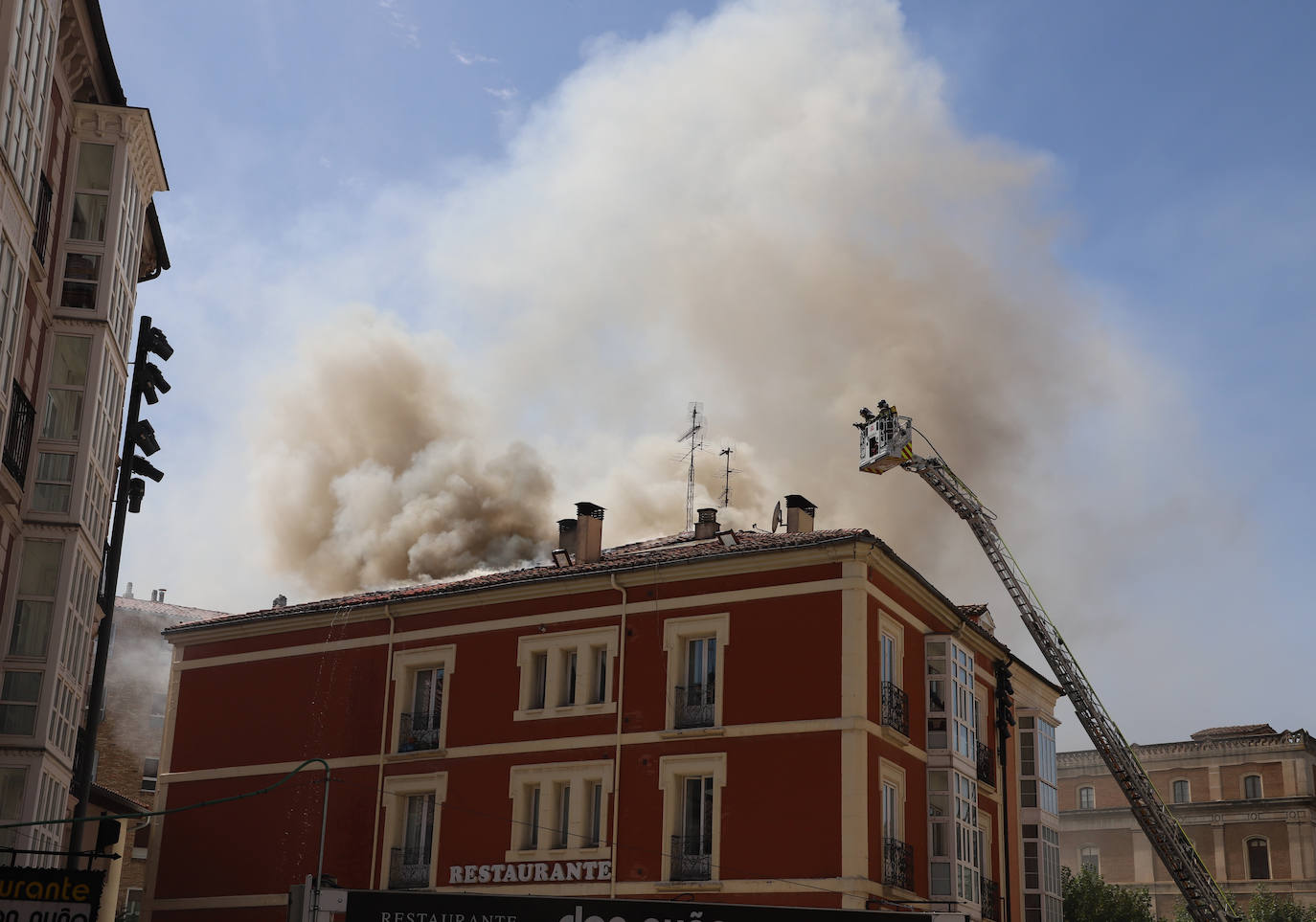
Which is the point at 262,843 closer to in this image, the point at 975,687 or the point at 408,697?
the point at 408,697

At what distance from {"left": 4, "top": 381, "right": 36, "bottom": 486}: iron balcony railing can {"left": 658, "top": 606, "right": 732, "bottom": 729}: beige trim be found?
16.9m

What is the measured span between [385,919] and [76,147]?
15581mm

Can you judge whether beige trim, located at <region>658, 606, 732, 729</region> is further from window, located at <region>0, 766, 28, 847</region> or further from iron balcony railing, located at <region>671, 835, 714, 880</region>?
window, located at <region>0, 766, 28, 847</region>

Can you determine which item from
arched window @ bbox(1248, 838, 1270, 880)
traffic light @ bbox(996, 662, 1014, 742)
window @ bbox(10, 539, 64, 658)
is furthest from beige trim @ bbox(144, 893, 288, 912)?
arched window @ bbox(1248, 838, 1270, 880)

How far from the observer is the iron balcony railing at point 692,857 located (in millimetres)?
35844

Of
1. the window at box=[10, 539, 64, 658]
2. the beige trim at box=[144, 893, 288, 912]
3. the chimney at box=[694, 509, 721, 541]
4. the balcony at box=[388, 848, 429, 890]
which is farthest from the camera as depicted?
the chimney at box=[694, 509, 721, 541]

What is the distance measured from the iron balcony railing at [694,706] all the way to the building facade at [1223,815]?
51.5 meters

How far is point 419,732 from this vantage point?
41250mm

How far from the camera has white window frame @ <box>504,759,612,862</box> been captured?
3778 centimetres

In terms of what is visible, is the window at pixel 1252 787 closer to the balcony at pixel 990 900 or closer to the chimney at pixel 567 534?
the balcony at pixel 990 900

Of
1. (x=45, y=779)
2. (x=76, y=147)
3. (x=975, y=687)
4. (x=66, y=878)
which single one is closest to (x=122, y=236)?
(x=76, y=147)

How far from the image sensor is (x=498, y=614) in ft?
135

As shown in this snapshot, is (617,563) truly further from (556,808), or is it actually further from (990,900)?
(990,900)

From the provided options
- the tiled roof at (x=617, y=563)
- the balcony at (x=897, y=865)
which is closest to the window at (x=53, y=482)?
the tiled roof at (x=617, y=563)
